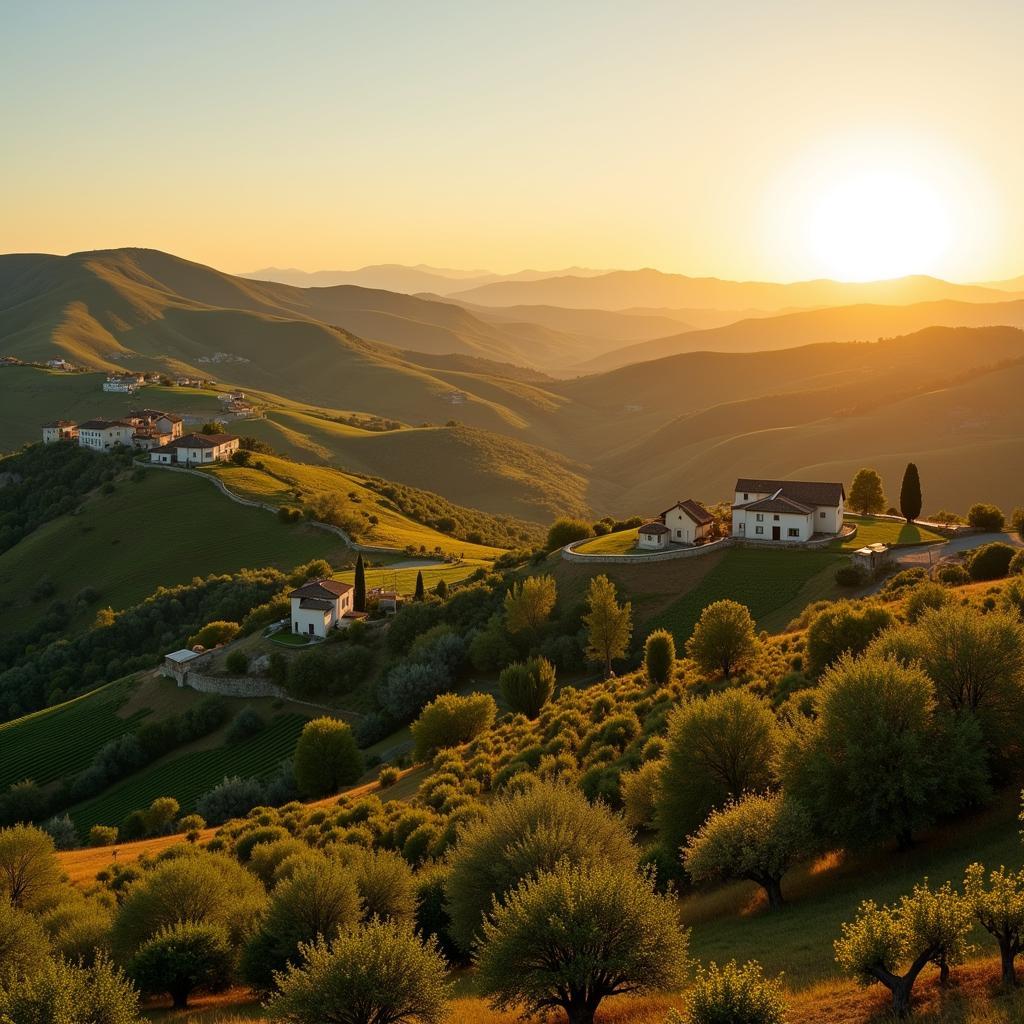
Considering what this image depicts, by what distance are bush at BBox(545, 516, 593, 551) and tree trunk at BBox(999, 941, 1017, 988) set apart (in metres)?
59.7

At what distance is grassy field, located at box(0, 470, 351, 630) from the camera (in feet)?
293

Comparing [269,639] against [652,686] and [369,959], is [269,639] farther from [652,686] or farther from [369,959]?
[369,959]

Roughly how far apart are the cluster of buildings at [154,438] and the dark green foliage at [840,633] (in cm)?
8962

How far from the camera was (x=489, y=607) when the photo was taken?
212 ft

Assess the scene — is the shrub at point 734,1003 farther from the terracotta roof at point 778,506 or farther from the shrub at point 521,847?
the terracotta roof at point 778,506

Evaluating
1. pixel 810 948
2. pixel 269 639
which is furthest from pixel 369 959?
pixel 269 639

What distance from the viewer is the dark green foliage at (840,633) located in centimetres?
3647

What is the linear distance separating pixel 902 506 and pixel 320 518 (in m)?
54.6

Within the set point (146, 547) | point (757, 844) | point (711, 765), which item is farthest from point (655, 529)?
point (146, 547)

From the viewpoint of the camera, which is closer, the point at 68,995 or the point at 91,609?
the point at 68,995

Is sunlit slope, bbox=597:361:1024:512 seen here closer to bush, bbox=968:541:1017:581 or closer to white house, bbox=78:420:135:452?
white house, bbox=78:420:135:452

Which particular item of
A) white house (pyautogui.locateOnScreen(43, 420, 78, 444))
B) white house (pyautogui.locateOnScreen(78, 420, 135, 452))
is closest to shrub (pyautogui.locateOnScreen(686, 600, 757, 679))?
white house (pyautogui.locateOnScreen(78, 420, 135, 452))

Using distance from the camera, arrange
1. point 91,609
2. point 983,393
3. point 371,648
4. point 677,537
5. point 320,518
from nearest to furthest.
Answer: point 371,648 → point 677,537 → point 91,609 → point 320,518 → point 983,393

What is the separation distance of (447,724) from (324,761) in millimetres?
6234
